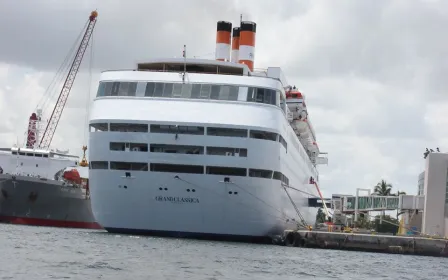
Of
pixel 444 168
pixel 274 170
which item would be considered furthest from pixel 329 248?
pixel 444 168

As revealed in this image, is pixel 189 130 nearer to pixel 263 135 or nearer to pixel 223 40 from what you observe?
pixel 263 135

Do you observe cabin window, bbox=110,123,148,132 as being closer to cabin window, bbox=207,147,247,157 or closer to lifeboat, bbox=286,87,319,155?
cabin window, bbox=207,147,247,157

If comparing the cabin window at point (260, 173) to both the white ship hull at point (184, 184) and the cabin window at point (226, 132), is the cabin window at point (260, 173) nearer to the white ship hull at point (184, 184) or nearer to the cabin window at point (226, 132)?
the white ship hull at point (184, 184)

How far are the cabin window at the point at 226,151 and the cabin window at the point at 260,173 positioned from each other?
1.19 m

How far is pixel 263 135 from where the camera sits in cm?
5834

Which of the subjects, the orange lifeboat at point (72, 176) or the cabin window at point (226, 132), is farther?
the orange lifeboat at point (72, 176)

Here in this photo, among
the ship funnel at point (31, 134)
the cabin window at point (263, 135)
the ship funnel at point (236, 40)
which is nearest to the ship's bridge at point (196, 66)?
the cabin window at point (263, 135)

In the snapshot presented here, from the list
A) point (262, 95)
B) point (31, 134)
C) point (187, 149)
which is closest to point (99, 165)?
point (187, 149)

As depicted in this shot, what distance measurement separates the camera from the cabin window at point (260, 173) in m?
57.4

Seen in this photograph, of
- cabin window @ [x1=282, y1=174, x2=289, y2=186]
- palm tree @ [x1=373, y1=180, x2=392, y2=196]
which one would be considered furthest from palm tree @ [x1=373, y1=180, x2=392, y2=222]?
cabin window @ [x1=282, y1=174, x2=289, y2=186]

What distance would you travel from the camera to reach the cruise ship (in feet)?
186

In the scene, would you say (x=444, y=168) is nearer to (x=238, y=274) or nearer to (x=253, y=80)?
(x=253, y=80)

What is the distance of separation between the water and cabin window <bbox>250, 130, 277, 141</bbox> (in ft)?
20.7

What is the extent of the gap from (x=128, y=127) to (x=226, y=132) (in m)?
5.74
